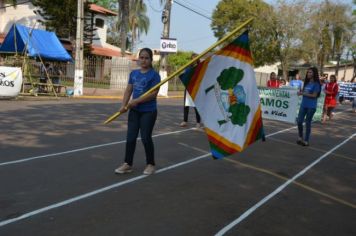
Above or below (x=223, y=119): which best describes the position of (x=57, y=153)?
below

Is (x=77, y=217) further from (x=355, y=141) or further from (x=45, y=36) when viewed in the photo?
(x=45, y=36)

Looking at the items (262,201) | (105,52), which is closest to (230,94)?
(262,201)

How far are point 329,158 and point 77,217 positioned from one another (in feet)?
19.6

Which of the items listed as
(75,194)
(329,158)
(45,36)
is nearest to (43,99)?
(45,36)

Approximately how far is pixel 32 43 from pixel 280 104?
12473mm

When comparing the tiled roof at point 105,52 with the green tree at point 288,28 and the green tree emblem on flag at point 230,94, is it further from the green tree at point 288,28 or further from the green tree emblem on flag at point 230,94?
the green tree emblem on flag at point 230,94

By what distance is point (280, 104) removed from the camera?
541 inches

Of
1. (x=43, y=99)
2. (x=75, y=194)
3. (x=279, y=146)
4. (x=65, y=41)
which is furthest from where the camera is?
(x=65, y=41)

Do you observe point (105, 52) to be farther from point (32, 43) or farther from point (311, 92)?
point (311, 92)

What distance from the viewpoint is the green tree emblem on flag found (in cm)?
672

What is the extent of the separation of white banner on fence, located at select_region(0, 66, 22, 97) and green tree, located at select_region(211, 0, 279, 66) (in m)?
27.0

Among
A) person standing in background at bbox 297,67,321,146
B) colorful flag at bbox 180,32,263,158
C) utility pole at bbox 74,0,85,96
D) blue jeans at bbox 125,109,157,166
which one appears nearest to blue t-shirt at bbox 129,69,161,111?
blue jeans at bbox 125,109,157,166

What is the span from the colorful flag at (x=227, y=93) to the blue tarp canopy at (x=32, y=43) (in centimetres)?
1583

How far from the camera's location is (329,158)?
9516 millimetres
